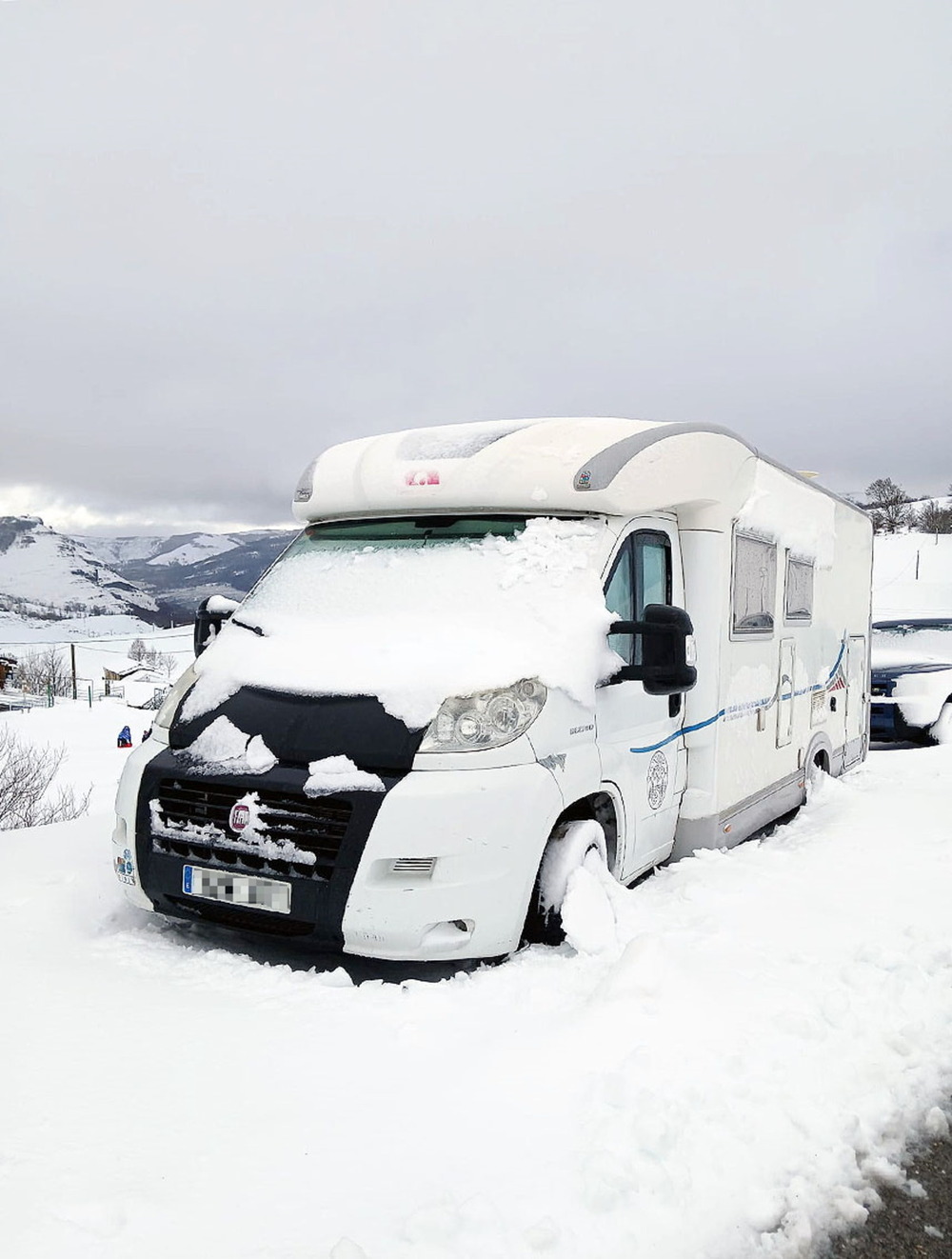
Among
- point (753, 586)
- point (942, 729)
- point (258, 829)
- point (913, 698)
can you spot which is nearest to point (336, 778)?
point (258, 829)

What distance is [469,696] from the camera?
12.3ft

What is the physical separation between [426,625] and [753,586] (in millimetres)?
2644

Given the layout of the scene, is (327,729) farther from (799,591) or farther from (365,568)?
(799,591)

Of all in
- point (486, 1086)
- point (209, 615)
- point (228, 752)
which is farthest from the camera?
point (209, 615)

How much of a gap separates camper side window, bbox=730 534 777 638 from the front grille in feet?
10.0

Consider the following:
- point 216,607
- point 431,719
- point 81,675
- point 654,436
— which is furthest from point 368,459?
point 81,675

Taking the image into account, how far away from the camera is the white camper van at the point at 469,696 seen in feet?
11.8

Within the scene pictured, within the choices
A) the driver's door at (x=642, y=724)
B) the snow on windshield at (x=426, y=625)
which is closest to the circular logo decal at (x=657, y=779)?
the driver's door at (x=642, y=724)

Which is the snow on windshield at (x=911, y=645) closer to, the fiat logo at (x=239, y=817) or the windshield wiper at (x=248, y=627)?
the windshield wiper at (x=248, y=627)

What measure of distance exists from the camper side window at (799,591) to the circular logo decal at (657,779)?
6.90 feet

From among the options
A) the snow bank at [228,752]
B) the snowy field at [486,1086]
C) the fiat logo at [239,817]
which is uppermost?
the snow bank at [228,752]

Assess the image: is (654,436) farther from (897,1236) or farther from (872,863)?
(897,1236)

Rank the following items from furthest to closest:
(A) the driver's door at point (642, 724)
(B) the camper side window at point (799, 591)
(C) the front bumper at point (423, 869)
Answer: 1. (B) the camper side window at point (799, 591)
2. (A) the driver's door at point (642, 724)
3. (C) the front bumper at point (423, 869)

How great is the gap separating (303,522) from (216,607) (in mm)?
764
